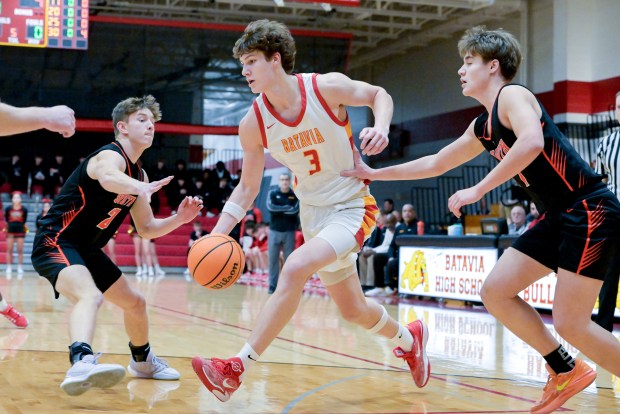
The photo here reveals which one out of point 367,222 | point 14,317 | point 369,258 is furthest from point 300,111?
point 369,258

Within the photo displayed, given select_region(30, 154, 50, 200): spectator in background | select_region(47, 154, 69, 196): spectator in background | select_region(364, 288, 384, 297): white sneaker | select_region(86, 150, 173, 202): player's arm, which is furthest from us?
select_region(30, 154, 50, 200): spectator in background

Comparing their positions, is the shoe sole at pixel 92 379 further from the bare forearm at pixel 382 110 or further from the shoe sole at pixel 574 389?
the shoe sole at pixel 574 389

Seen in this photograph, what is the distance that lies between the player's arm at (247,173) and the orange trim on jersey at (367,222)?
0.63 m

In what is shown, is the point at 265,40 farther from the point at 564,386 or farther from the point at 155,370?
the point at 564,386

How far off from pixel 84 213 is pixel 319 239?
1.53 meters

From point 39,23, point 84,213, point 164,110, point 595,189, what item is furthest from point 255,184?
point 164,110

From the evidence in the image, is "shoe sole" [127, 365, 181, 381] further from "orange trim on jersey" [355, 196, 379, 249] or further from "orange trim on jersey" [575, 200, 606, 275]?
"orange trim on jersey" [575, 200, 606, 275]

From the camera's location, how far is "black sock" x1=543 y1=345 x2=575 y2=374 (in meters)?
3.98

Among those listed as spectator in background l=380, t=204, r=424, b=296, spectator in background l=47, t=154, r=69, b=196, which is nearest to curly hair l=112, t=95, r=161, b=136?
spectator in background l=380, t=204, r=424, b=296

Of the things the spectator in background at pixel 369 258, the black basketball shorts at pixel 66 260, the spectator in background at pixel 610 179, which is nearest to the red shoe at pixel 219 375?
the black basketball shorts at pixel 66 260

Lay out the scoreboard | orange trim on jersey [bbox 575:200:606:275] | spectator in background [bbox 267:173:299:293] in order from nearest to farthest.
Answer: orange trim on jersey [bbox 575:200:606:275] → spectator in background [bbox 267:173:299:293] → the scoreboard

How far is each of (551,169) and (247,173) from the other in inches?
66.9

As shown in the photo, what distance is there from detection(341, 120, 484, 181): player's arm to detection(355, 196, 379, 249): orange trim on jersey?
0.61 ft

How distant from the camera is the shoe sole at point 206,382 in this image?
3.94 metres
